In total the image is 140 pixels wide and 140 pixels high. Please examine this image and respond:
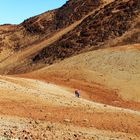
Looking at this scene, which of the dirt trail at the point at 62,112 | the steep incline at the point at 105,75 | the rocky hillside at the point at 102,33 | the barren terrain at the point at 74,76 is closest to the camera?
the barren terrain at the point at 74,76

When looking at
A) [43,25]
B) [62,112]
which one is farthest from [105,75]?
[43,25]

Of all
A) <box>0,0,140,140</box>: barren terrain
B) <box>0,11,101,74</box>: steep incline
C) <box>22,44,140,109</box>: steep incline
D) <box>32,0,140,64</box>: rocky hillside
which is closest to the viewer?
<box>0,0,140,140</box>: barren terrain

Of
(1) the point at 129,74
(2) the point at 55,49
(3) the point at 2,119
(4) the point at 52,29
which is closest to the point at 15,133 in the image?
(3) the point at 2,119

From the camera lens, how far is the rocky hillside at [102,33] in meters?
63.8

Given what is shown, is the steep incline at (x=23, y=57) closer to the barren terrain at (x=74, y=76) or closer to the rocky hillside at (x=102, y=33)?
the barren terrain at (x=74, y=76)

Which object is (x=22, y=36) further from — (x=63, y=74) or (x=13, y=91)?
(x=13, y=91)

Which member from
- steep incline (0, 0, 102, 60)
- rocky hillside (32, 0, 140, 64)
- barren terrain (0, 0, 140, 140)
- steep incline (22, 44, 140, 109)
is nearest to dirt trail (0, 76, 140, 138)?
barren terrain (0, 0, 140, 140)

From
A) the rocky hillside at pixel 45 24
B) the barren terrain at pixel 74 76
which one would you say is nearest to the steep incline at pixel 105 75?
the barren terrain at pixel 74 76

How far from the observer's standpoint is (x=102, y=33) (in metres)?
67.5

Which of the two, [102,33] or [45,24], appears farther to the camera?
[45,24]

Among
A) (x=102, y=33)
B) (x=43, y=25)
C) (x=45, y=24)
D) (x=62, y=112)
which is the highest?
(x=45, y=24)

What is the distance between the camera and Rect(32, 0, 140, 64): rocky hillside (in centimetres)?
6378

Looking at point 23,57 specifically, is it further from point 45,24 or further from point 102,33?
point 45,24

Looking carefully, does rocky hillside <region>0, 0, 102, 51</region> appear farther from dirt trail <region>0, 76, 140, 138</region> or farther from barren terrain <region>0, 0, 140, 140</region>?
dirt trail <region>0, 76, 140, 138</region>
